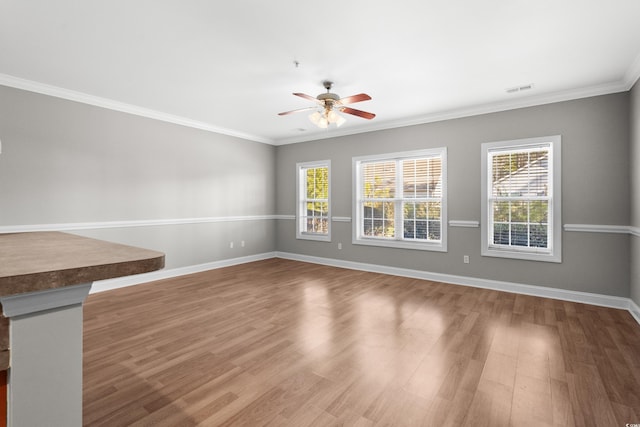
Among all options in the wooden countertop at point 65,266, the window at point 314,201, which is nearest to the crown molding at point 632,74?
the window at point 314,201

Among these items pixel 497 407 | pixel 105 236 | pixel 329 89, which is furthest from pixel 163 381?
pixel 329 89

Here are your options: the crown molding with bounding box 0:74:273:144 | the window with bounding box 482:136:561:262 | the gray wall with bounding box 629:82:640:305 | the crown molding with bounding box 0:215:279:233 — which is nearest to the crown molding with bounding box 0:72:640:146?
the crown molding with bounding box 0:74:273:144

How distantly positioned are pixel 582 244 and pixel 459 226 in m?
1.47

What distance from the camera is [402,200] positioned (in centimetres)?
539

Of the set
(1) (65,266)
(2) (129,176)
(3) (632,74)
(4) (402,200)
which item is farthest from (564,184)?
(2) (129,176)

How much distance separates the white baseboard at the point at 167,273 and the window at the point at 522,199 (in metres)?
4.38

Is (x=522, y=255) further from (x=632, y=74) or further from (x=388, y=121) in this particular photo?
(x=388, y=121)

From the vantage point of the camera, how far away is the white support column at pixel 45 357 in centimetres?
78

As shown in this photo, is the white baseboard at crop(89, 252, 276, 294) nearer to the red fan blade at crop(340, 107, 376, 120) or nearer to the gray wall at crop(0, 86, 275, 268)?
the gray wall at crop(0, 86, 275, 268)

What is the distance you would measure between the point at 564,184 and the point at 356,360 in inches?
142

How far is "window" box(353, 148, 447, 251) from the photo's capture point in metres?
5.04

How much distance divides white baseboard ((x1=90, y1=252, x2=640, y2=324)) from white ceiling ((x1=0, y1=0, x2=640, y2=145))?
8.23ft

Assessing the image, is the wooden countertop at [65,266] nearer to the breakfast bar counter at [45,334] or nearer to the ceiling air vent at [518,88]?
the breakfast bar counter at [45,334]

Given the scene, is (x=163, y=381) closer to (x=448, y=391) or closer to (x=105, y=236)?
(x=448, y=391)
